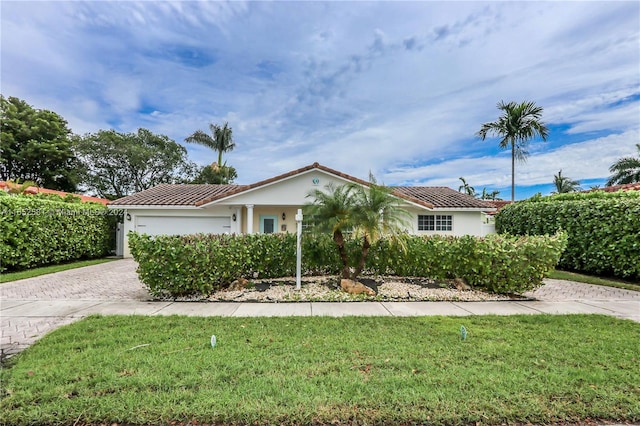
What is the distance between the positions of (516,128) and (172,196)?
80.7 ft

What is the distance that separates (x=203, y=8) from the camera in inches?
381

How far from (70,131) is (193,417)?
39.6 metres

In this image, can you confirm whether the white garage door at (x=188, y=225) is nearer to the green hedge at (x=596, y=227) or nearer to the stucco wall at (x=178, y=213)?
the stucco wall at (x=178, y=213)

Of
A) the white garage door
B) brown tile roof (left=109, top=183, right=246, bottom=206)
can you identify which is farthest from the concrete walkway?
brown tile roof (left=109, top=183, right=246, bottom=206)

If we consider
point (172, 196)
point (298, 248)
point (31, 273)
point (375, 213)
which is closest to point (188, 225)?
point (172, 196)

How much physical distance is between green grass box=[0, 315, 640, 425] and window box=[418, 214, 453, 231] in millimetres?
10537

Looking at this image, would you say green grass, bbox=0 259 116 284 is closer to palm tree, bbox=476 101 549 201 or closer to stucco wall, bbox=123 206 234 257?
stucco wall, bbox=123 206 234 257

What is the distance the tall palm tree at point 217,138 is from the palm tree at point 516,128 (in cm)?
2454

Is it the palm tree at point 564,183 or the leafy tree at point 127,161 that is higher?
the leafy tree at point 127,161

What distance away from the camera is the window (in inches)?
632

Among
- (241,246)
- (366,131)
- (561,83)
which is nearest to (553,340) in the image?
(241,246)

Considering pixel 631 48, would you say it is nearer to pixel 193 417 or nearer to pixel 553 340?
pixel 553 340

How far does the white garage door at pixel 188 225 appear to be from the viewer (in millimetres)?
16438

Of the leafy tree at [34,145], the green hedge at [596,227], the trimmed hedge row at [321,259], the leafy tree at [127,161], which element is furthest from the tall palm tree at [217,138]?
the green hedge at [596,227]
